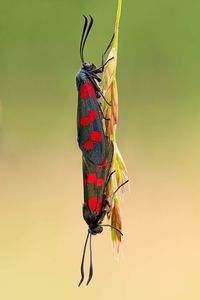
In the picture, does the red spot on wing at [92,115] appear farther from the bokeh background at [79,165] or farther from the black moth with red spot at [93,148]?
the bokeh background at [79,165]

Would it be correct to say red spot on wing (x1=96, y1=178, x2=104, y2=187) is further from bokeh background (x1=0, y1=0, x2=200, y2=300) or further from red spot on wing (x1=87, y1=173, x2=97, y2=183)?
bokeh background (x1=0, y1=0, x2=200, y2=300)

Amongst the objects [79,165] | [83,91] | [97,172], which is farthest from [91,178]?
[79,165]

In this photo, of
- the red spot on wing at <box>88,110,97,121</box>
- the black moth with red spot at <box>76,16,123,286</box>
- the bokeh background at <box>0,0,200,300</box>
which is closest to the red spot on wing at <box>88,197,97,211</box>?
the black moth with red spot at <box>76,16,123,286</box>
